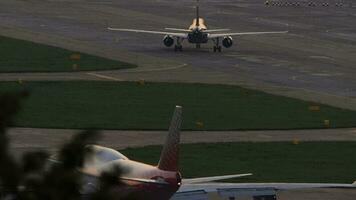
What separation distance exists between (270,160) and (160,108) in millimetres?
16455

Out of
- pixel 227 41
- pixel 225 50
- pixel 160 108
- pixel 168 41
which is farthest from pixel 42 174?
pixel 227 41

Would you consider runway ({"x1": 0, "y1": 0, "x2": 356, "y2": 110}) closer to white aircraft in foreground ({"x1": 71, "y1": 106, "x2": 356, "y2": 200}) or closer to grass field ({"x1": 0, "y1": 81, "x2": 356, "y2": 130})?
grass field ({"x1": 0, "y1": 81, "x2": 356, "y2": 130})

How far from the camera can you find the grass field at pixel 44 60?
282 ft

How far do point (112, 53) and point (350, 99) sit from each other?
88.8 feet

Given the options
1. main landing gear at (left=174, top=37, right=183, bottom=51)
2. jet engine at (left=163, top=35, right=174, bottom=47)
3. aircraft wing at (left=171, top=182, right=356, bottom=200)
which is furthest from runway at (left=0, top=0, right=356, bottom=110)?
aircraft wing at (left=171, top=182, right=356, bottom=200)

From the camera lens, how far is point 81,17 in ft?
411

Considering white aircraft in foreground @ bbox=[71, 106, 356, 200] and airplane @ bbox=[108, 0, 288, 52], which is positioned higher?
white aircraft in foreground @ bbox=[71, 106, 356, 200]

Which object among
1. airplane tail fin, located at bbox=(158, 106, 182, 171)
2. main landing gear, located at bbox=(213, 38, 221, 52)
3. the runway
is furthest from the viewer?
main landing gear, located at bbox=(213, 38, 221, 52)

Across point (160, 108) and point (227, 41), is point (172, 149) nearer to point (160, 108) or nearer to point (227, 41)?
point (160, 108)

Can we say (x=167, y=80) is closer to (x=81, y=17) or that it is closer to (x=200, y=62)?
(x=200, y=62)

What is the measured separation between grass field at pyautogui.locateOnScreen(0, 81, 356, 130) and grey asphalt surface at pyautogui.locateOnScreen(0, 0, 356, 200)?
3.70 metres

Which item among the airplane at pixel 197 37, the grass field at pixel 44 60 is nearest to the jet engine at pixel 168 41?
the airplane at pixel 197 37

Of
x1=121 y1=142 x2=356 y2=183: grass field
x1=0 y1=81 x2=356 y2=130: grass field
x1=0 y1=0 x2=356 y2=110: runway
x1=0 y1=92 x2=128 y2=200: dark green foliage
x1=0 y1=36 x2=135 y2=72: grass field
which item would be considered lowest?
x1=0 y1=0 x2=356 y2=110: runway

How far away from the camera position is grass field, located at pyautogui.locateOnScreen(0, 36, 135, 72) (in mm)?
86000
